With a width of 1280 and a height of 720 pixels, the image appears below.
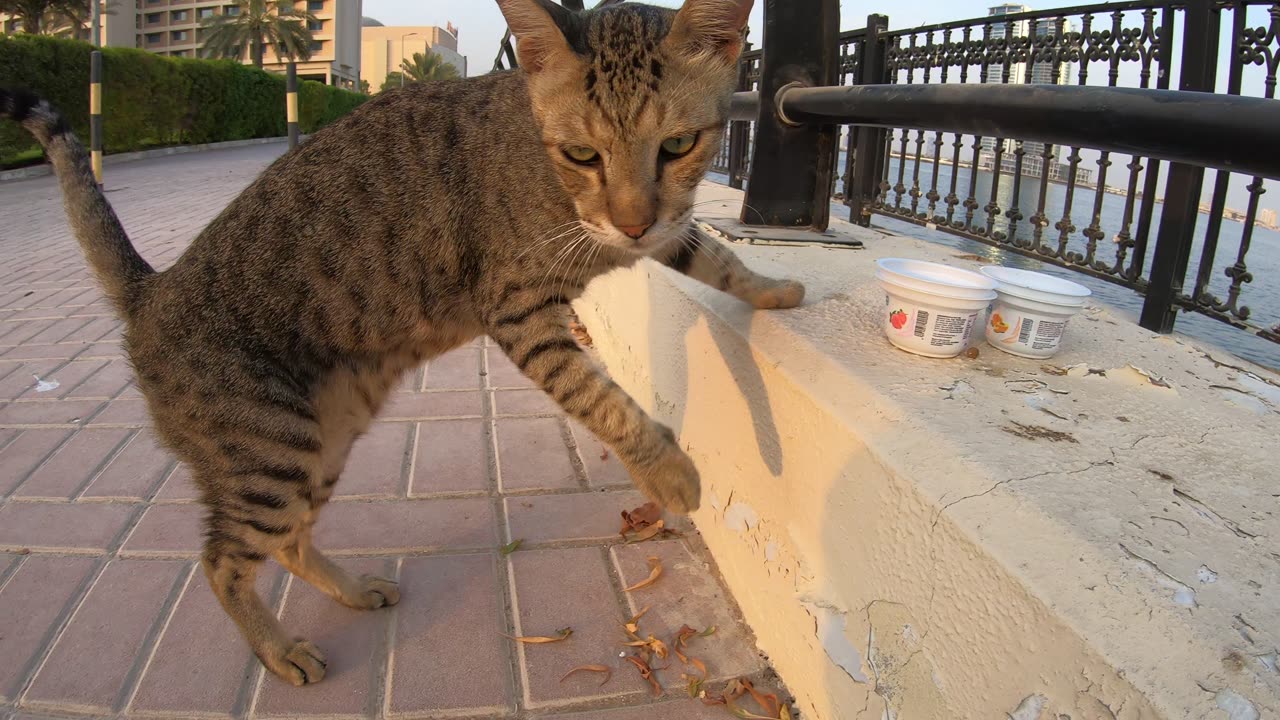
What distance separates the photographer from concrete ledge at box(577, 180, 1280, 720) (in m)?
1.08

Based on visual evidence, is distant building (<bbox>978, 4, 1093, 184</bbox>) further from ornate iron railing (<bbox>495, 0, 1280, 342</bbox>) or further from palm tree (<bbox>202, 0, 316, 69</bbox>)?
palm tree (<bbox>202, 0, 316, 69</bbox>)

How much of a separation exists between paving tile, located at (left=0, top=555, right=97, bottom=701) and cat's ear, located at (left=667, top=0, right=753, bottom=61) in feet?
8.72

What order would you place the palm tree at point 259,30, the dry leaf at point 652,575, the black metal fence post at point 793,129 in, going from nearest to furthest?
the dry leaf at point 652,575
the black metal fence post at point 793,129
the palm tree at point 259,30

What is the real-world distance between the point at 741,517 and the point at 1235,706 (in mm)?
1545

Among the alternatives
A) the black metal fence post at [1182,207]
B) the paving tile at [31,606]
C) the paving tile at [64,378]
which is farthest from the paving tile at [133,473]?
the black metal fence post at [1182,207]

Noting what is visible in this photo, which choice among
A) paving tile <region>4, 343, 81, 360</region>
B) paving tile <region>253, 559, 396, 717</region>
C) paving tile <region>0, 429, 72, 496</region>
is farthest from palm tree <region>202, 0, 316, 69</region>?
paving tile <region>253, 559, 396, 717</region>

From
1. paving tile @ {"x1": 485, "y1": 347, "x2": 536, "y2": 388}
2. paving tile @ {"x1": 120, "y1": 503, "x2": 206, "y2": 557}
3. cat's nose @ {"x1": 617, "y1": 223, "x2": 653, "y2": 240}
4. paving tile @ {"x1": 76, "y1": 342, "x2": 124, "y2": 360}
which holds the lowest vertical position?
paving tile @ {"x1": 120, "y1": 503, "x2": 206, "y2": 557}

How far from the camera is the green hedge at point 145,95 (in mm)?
14367

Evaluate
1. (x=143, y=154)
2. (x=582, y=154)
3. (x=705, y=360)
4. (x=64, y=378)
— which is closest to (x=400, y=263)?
(x=582, y=154)

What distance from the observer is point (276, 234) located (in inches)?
94.0

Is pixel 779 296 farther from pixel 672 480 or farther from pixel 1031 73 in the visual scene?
pixel 1031 73

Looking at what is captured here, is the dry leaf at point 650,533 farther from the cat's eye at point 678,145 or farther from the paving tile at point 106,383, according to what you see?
the paving tile at point 106,383

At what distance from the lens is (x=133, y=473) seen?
Result: 3256 mm

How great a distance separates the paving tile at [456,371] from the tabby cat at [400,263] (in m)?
A: 1.61
